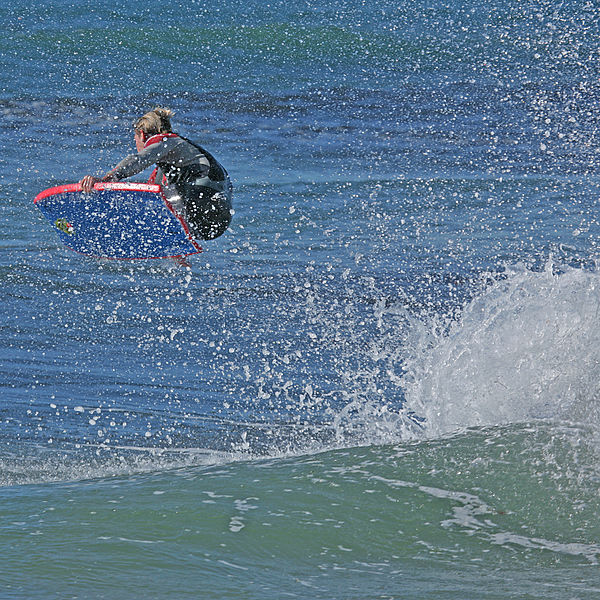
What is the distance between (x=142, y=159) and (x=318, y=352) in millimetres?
2006

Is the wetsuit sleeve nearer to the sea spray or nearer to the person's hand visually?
the person's hand

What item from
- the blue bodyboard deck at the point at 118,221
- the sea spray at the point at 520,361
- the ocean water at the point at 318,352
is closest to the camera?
the ocean water at the point at 318,352

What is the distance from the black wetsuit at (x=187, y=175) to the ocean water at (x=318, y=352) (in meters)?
1.17

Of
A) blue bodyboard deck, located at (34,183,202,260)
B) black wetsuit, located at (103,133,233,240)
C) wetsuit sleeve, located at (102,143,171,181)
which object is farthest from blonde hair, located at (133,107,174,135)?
blue bodyboard deck, located at (34,183,202,260)

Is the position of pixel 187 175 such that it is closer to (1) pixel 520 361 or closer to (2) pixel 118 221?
(2) pixel 118 221

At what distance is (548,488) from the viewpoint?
16.8ft

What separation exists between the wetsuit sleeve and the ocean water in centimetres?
143

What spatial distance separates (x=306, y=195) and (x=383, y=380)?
4.90 metres

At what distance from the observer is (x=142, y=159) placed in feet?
22.2

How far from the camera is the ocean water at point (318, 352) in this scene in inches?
178

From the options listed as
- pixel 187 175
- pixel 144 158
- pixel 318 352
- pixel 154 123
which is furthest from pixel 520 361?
pixel 154 123

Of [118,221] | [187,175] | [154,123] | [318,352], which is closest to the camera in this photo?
[187,175]

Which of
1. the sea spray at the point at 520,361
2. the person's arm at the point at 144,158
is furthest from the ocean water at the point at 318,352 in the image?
the person's arm at the point at 144,158

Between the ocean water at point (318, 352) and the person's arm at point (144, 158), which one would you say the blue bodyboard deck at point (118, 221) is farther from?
the ocean water at point (318, 352)
